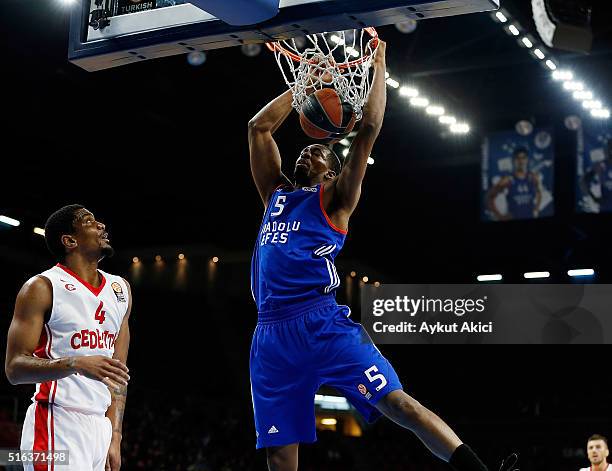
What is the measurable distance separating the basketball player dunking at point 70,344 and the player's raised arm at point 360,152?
3.95 ft

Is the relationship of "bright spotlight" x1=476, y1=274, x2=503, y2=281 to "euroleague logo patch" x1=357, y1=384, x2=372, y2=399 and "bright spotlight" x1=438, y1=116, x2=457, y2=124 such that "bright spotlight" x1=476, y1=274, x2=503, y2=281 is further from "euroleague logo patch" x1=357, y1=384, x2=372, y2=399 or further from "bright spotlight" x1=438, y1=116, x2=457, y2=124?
"euroleague logo patch" x1=357, y1=384, x2=372, y2=399

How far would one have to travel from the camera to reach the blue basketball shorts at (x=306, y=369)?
4395 millimetres

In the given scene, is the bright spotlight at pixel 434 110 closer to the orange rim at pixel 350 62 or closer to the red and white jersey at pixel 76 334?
the orange rim at pixel 350 62

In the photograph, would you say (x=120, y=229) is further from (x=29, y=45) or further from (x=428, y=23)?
(x=428, y=23)

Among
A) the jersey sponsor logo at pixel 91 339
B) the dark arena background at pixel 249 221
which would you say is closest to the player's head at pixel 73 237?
the jersey sponsor logo at pixel 91 339

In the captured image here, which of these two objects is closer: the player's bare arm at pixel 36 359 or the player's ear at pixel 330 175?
the player's bare arm at pixel 36 359

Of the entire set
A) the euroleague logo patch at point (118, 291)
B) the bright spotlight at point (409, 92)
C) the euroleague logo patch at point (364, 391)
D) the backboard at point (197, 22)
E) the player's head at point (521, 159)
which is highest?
the bright spotlight at point (409, 92)

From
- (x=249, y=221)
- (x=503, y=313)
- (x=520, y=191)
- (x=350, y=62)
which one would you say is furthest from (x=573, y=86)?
(x=350, y=62)

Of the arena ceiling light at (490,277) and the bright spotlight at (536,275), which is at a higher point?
the bright spotlight at (536,275)

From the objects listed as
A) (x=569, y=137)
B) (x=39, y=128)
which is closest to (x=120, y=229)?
(x=39, y=128)

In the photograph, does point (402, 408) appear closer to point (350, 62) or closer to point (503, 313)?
point (350, 62)

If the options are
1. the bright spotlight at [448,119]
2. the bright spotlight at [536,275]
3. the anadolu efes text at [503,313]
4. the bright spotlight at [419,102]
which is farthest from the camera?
the bright spotlight at [536,275]

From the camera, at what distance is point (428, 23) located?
13.0 meters

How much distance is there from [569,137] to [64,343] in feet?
47.6
